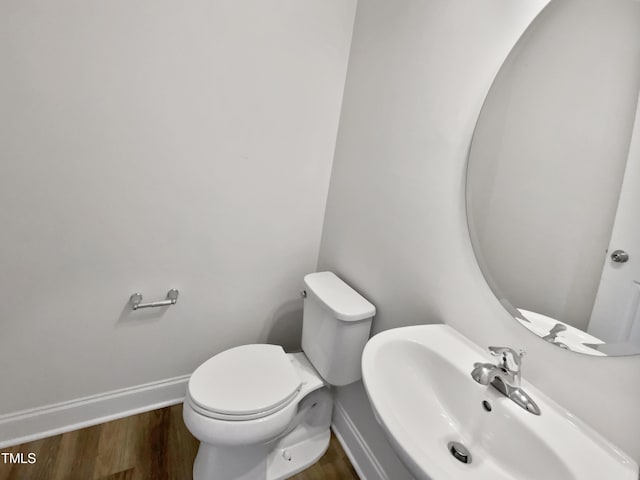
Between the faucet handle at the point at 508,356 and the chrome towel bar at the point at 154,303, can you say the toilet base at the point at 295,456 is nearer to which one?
the chrome towel bar at the point at 154,303

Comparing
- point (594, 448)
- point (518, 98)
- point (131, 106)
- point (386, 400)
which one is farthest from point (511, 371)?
point (131, 106)

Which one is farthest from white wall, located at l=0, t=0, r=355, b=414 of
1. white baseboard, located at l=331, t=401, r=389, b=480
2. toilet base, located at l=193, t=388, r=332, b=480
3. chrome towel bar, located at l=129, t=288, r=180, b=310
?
white baseboard, located at l=331, t=401, r=389, b=480

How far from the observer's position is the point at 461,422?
85 centimetres

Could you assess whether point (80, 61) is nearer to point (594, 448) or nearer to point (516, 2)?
point (516, 2)

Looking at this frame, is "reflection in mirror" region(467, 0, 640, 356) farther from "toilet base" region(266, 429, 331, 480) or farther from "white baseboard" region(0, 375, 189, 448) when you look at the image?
"white baseboard" region(0, 375, 189, 448)

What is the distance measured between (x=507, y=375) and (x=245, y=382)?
0.89 metres

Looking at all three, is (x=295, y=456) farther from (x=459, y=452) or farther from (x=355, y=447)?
(x=459, y=452)

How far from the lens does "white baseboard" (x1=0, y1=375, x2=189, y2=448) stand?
1347mm

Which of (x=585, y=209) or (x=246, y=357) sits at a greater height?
(x=585, y=209)

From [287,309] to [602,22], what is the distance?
A: 1643 millimetres

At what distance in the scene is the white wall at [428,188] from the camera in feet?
2.47

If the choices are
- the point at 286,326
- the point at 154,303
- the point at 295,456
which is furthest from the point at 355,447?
the point at 154,303

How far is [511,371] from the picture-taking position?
76cm

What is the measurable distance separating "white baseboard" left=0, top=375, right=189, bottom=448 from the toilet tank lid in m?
0.89
